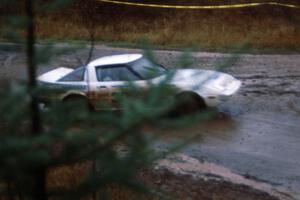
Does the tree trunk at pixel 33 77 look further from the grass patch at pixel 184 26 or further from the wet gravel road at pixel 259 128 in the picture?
the grass patch at pixel 184 26

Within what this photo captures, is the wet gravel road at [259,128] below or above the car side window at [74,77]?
below

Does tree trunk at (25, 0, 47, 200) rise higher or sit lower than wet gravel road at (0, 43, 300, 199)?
higher

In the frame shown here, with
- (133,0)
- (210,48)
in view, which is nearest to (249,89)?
(210,48)

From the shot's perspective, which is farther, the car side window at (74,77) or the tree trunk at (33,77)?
the car side window at (74,77)

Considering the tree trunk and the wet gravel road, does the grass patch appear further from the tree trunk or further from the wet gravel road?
the tree trunk

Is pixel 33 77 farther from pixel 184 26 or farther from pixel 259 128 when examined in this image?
pixel 184 26

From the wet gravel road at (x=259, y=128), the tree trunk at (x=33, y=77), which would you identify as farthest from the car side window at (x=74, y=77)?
the tree trunk at (x=33, y=77)

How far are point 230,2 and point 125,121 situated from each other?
97.0ft

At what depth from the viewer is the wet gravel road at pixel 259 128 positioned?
10.7m

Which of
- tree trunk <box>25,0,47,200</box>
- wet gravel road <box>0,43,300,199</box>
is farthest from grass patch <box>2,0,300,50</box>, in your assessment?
tree trunk <box>25,0,47,200</box>

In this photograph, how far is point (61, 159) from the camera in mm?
2793

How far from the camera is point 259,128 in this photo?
13.4 metres

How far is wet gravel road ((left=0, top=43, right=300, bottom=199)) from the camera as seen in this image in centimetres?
1070

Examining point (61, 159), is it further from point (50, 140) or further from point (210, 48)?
point (210, 48)
